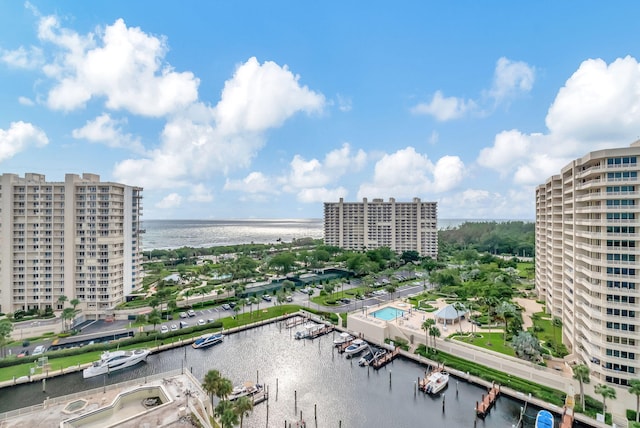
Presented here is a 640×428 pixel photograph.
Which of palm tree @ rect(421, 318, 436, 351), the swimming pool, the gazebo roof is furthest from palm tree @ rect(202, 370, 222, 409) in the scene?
the gazebo roof

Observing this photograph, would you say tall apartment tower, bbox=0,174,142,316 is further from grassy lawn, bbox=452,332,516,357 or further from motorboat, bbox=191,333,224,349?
grassy lawn, bbox=452,332,516,357

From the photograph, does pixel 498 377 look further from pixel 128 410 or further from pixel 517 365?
pixel 128 410

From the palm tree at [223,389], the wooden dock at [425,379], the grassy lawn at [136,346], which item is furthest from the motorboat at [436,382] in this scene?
the grassy lawn at [136,346]

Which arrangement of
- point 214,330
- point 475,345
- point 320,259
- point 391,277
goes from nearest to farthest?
point 475,345 → point 214,330 → point 391,277 → point 320,259

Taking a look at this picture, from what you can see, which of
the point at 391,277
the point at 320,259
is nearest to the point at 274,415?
the point at 391,277

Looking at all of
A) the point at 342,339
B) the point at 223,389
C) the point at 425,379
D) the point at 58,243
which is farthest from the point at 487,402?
the point at 58,243

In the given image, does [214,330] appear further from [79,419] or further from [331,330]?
[79,419]
